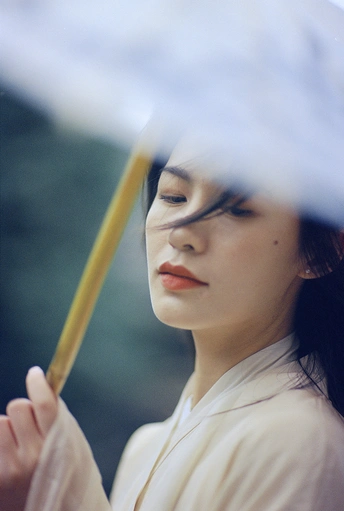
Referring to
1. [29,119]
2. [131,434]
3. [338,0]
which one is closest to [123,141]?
[29,119]

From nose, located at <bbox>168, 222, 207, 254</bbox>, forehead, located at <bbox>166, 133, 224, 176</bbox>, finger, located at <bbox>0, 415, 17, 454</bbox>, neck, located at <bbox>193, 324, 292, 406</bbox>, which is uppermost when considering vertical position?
forehead, located at <bbox>166, 133, 224, 176</bbox>

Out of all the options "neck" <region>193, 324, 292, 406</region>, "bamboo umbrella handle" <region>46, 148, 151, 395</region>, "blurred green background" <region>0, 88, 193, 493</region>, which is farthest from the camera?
"blurred green background" <region>0, 88, 193, 493</region>

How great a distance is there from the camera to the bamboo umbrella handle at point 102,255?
0.37m

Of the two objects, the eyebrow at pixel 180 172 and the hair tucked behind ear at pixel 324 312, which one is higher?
the eyebrow at pixel 180 172

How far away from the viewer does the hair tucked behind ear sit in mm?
451

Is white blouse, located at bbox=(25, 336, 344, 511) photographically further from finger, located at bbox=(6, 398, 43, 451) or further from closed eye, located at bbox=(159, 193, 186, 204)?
closed eye, located at bbox=(159, 193, 186, 204)

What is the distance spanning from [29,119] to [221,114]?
0.27 metres

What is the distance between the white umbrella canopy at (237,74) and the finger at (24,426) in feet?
0.76

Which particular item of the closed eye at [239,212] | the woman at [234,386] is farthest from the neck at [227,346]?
the closed eye at [239,212]

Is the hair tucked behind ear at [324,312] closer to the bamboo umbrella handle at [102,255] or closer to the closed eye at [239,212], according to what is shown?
the closed eye at [239,212]

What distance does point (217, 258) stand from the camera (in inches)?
16.9

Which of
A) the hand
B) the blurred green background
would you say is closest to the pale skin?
the hand

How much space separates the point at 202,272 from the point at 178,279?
0.07 feet

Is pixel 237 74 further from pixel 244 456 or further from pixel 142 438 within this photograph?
pixel 142 438
